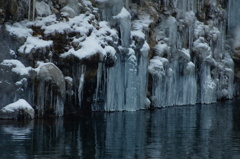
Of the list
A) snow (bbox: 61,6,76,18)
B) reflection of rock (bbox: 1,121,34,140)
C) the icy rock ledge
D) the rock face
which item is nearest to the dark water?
reflection of rock (bbox: 1,121,34,140)

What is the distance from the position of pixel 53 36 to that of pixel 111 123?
6.92 m

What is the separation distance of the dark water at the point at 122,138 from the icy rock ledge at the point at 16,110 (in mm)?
921

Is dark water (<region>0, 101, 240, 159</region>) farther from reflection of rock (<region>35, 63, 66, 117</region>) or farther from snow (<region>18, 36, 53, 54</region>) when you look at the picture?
snow (<region>18, 36, 53, 54</region>)

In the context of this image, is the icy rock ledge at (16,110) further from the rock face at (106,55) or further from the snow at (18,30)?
the snow at (18,30)

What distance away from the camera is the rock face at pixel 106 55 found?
26.6 meters

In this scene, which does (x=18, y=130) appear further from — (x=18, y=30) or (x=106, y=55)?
(x=106, y=55)

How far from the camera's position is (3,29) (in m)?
26.6

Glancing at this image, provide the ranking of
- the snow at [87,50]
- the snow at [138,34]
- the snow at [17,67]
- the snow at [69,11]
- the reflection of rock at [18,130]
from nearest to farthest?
the reflection of rock at [18,130] → the snow at [17,67] → the snow at [87,50] → the snow at [69,11] → the snow at [138,34]

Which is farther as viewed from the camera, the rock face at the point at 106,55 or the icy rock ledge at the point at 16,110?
the rock face at the point at 106,55

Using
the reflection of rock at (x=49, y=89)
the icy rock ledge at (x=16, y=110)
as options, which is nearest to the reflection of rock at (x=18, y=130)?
the icy rock ledge at (x=16, y=110)

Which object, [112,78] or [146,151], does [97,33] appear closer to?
[112,78]

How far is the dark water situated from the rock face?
2349mm

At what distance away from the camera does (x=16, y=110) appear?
25406 millimetres

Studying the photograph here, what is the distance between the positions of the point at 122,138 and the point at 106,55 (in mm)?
9688
